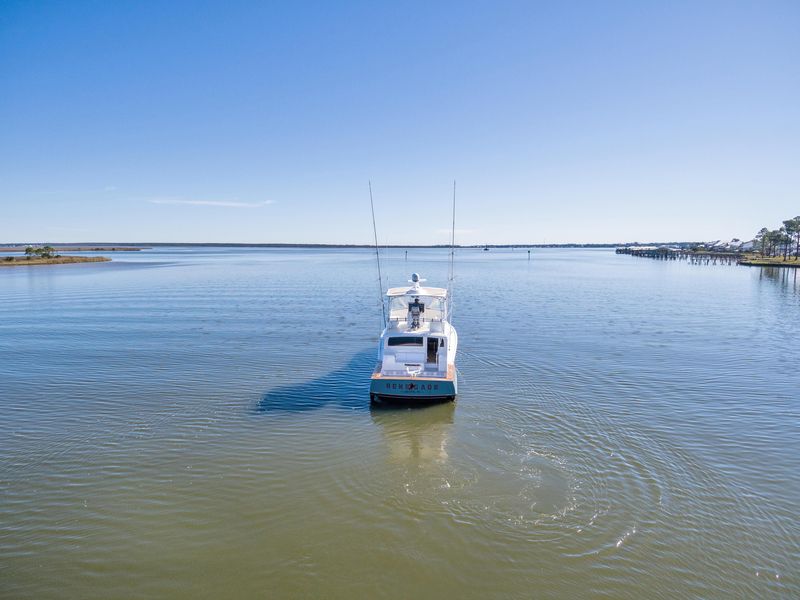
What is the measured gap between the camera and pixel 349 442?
44.3ft

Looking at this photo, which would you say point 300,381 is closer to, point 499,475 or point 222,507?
point 222,507

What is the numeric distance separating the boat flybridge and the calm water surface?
32.0 inches

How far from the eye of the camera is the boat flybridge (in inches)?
627

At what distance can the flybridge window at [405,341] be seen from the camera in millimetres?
17375

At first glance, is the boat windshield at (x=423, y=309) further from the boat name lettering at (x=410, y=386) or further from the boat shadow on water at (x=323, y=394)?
the boat name lettering at (x=410, y=386)

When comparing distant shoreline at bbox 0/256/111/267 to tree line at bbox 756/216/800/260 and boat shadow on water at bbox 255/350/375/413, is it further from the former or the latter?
tree line at bbox 756/216/800/260

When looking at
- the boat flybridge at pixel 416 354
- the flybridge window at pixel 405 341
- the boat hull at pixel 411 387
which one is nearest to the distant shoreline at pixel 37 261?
the boat flybridge at pixel 416 354

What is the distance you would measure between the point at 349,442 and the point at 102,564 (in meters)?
6.53

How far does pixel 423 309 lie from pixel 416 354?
2.26m

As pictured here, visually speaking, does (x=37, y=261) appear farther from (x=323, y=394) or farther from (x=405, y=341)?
(x=405, y=341)

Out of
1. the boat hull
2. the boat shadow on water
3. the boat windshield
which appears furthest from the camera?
the boat windshield

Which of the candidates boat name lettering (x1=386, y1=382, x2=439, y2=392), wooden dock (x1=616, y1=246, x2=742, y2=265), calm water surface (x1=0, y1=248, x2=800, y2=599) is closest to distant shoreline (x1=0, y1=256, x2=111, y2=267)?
calm water surface (x1=0, y1=248, x2=800, y2=599)

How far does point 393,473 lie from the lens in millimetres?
11844

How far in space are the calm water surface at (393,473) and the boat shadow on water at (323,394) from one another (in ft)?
0.41
